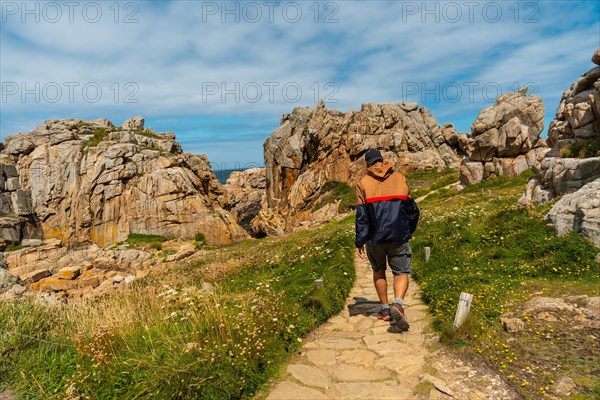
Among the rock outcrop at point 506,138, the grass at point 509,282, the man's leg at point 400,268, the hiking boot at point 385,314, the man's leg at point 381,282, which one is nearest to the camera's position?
the grass at point 509,282

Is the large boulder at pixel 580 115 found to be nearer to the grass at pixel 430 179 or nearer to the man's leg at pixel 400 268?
the man's leg at pixel 400 268

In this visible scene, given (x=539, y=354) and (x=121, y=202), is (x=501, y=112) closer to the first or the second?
(x=539, y=354)

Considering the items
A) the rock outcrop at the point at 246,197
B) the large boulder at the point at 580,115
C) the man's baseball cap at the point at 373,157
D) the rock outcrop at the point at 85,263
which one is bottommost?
the rock outcrop at the point at 85,263

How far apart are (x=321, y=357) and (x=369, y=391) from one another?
1281 mm

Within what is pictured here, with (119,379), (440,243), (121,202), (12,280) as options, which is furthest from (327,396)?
(121,202)

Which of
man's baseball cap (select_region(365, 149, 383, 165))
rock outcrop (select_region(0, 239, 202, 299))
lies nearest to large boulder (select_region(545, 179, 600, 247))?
man's baseball cap (select_region(365, 149, 383, 165))

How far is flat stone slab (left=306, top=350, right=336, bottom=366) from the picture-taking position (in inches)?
236

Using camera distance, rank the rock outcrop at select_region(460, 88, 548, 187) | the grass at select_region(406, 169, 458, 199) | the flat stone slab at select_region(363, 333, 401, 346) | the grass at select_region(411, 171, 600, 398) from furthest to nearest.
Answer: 1. the grass at select_region(406, 169, 458, 199)
2. the rock outcrop at select_region(460, 88, 548, 187)
3. the flat stone slab at select_region(363, 333, 401, 346)
4. the grass at select_region(411, 171, 600, 398)

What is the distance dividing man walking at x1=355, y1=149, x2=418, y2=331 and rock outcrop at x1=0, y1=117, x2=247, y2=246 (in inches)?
1731

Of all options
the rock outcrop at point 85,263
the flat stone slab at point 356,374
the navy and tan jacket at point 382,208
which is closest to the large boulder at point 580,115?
the navy and tan jacket at point 382,208

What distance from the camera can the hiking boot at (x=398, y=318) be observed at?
6.82 m

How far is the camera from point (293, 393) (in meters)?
5.04

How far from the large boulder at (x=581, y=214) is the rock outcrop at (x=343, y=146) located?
37.9 metres

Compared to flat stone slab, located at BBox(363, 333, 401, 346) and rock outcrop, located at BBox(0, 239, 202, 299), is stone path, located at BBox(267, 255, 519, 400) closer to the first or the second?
flat stone slab, located at BBox(363, 333, 401, 346)
